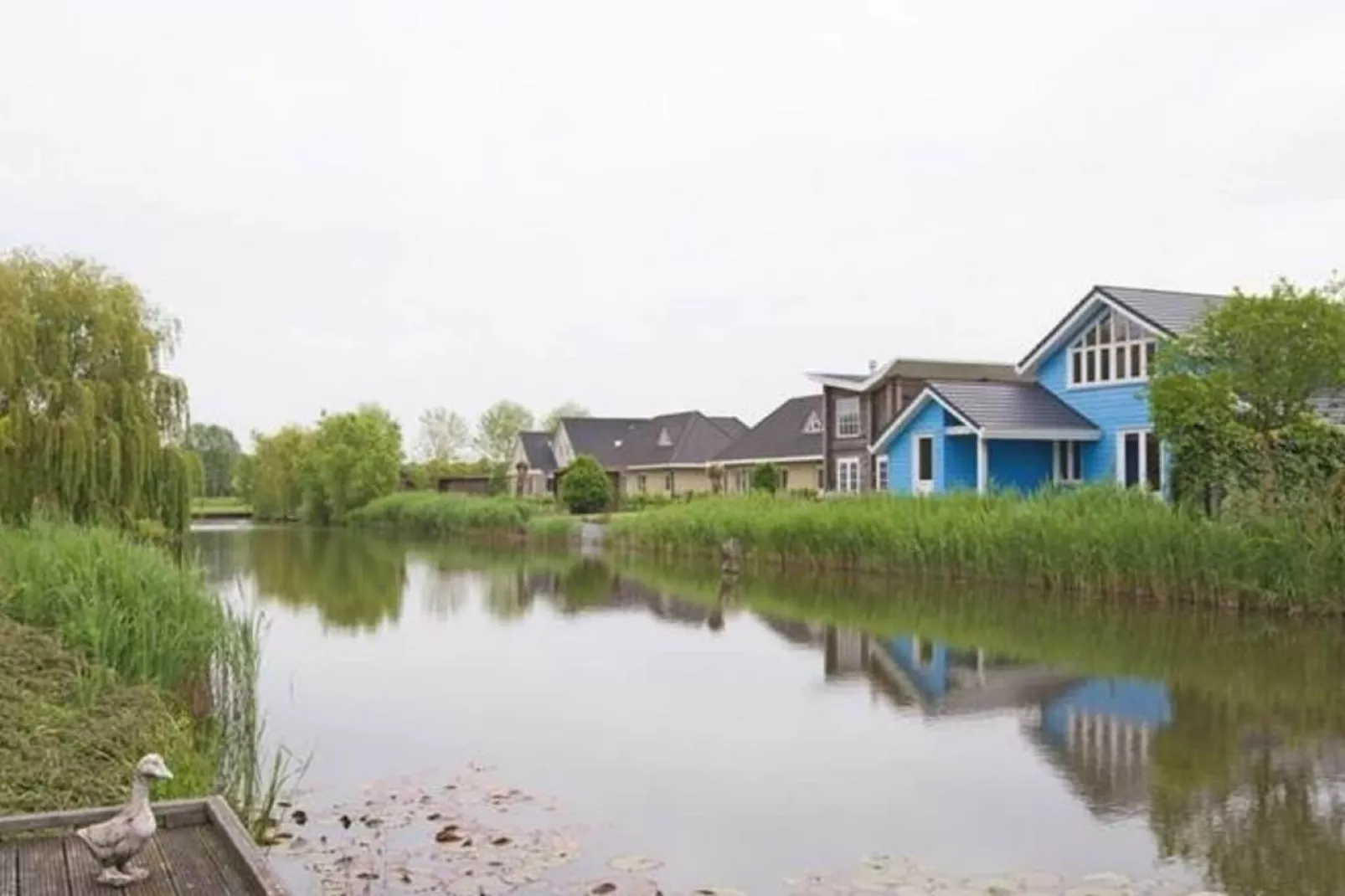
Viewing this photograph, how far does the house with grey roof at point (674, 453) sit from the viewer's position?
49.7 metres

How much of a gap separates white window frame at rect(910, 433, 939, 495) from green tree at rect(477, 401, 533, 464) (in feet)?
177

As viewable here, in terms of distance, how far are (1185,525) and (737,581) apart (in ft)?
30.1

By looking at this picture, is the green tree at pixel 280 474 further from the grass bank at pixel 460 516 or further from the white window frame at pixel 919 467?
the white window frame at pixel 919 467

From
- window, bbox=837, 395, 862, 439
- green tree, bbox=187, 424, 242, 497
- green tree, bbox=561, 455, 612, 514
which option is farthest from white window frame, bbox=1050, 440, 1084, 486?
green tree, bbox=187, 424, 242, 497

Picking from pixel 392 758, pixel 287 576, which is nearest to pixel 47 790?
pixel 392 758

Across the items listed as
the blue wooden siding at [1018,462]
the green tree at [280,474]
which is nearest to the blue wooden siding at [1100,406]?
the blue wooden siding at [1018,462]

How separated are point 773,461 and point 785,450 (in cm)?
54

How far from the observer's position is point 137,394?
19.4 m

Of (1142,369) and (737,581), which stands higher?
(1142,369)

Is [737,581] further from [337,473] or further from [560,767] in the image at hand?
[337,473]

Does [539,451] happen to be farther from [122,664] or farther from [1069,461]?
[122,664]

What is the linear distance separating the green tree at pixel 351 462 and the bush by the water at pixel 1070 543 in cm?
3290

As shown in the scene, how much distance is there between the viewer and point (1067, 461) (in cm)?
2834

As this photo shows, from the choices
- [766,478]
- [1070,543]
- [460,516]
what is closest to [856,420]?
[766,478]
